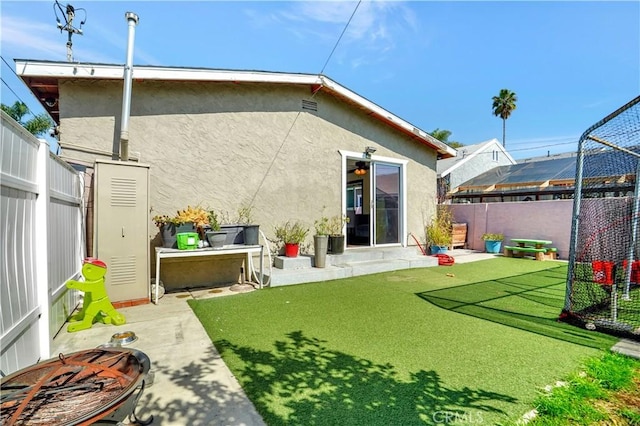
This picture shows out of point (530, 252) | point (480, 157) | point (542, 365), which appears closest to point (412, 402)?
point (542, 365)

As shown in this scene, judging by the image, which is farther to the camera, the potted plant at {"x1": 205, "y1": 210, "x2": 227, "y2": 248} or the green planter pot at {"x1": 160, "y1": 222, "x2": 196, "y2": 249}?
the potted plant at {"x1": 205, "y1": 210, "x2": 227, "y2": 248}

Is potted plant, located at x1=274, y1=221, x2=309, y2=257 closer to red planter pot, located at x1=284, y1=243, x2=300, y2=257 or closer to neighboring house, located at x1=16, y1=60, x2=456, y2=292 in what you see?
red planter pot, located at x1=284, y1=243, x2=300, y2=257

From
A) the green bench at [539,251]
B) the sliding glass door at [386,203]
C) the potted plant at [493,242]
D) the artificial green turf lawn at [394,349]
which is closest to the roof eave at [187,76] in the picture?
the sliding glass door at [386,203]

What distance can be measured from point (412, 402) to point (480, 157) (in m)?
19.7

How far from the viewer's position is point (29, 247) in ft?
8.38

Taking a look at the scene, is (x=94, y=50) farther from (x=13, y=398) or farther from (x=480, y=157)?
(x=480, y=157)

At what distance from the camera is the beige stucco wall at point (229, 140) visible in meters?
5.29

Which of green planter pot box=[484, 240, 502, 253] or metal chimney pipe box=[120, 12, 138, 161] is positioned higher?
metal chimney pipe box=[120, 12, 138, 161]

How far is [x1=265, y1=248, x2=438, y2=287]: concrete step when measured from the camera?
19.6 feet

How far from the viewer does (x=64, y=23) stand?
744 centimetres

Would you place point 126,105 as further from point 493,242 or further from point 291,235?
point 493,242

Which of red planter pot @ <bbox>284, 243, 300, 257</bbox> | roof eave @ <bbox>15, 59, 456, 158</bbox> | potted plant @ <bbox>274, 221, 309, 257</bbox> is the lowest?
red planter pot @ <bbox>284, 243, 300, 257</bbox>

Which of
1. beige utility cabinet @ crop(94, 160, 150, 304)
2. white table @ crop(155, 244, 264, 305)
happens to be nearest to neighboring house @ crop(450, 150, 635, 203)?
white table @ crop(155, 244, 264, 305)

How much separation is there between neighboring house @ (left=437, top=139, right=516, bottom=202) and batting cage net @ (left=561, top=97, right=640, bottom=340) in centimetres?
1040
